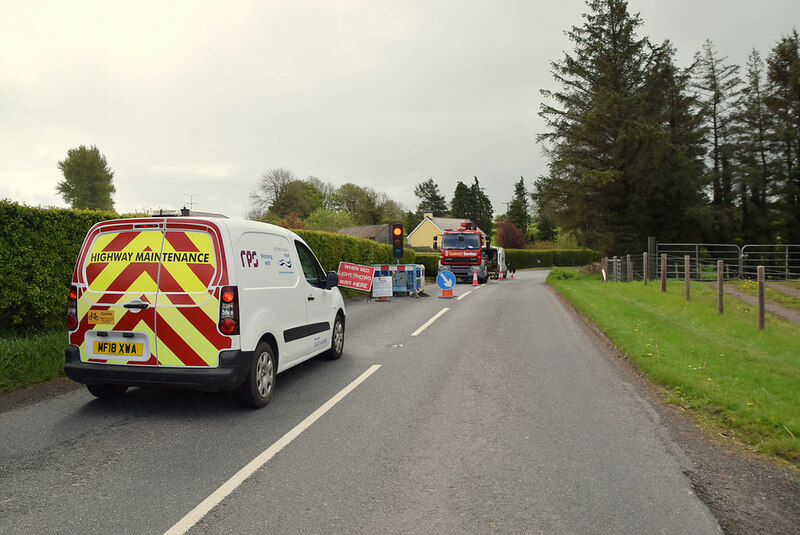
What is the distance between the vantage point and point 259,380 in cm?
589

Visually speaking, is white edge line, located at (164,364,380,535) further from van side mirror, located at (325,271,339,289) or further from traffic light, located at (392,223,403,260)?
traffic light, located at (392,223,403,260)

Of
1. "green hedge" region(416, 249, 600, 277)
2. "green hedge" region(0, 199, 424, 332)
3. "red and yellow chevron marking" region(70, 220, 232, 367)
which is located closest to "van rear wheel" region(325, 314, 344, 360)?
"red and yellow chevron marking" region(70, 220, 232, 367)

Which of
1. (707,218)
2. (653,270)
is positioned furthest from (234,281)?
(707,218)

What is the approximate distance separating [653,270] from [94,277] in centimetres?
2607

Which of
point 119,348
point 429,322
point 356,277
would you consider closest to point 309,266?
point 119,348

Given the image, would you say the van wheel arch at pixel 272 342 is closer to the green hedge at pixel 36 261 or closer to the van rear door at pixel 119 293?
the van rear door at pixel 119 293

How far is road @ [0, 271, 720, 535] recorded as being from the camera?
134 inches

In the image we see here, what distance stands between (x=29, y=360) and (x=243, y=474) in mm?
4808

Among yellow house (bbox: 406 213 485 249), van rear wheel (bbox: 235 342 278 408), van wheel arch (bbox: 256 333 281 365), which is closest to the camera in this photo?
van rear wheel (bbox: 235 342 278 408)

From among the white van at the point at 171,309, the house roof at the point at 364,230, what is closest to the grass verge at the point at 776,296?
the white van at the point at 171,309

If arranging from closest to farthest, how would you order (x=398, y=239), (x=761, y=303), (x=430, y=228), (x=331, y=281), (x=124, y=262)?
1. (x=124, y=262)
2. (x=331, y=281)
3. (x=761, y=303)
4. (x=398, y=239)
5. (x=430, y=228)

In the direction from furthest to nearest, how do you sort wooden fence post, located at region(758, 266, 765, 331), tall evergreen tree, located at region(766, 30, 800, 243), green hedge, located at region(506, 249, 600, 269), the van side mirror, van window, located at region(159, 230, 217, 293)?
green hedge, located at region(506, 249, 600, 269), tall evergreen tree, located at region(766, 30, 800, 243), wooden fence post, located at region(758, 266, 765, 331), the van side mirror, van window, located at region(159, 230, 217, 293)

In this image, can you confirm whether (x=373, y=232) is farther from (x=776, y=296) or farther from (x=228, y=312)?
(x=228, y=312)

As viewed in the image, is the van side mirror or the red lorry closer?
the van side mirror
